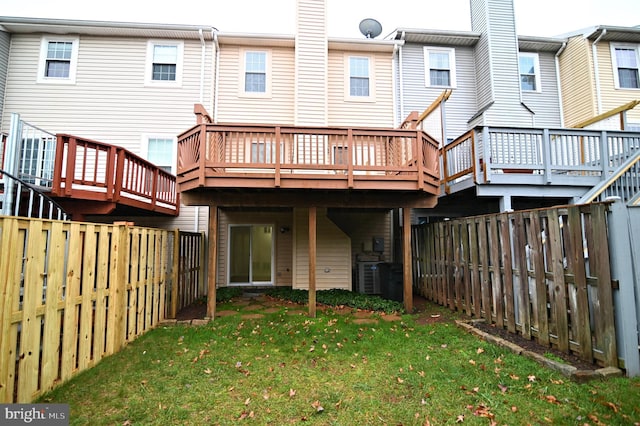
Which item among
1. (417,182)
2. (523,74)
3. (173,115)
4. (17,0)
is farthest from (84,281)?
(17,0)

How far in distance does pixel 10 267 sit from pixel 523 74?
14.1m

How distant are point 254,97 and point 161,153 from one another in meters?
3.40

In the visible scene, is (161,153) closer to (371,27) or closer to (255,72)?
(255,72)

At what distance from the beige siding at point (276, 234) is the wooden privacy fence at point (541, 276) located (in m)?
4.79

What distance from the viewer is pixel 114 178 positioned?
20.8ft

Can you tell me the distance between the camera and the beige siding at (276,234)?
9352mm

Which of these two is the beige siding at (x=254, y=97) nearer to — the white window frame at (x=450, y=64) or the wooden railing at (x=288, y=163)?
the wooden railing at (x=288, y=163)

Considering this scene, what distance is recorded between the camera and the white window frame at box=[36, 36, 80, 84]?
9031mm

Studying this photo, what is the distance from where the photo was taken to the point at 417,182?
6008mm

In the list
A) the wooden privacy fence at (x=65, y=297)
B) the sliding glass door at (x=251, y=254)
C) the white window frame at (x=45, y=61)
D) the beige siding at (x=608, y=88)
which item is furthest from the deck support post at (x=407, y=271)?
the white window frame at (x=45, y=61)

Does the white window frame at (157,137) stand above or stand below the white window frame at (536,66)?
below

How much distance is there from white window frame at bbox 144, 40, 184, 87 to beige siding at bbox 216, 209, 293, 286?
4.33 metres

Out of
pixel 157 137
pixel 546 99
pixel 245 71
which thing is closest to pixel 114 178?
pixel 157 137

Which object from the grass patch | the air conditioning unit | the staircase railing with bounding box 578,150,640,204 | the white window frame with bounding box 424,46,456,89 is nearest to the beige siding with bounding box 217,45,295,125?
the white window frame with bounding box 424,46,456,89
